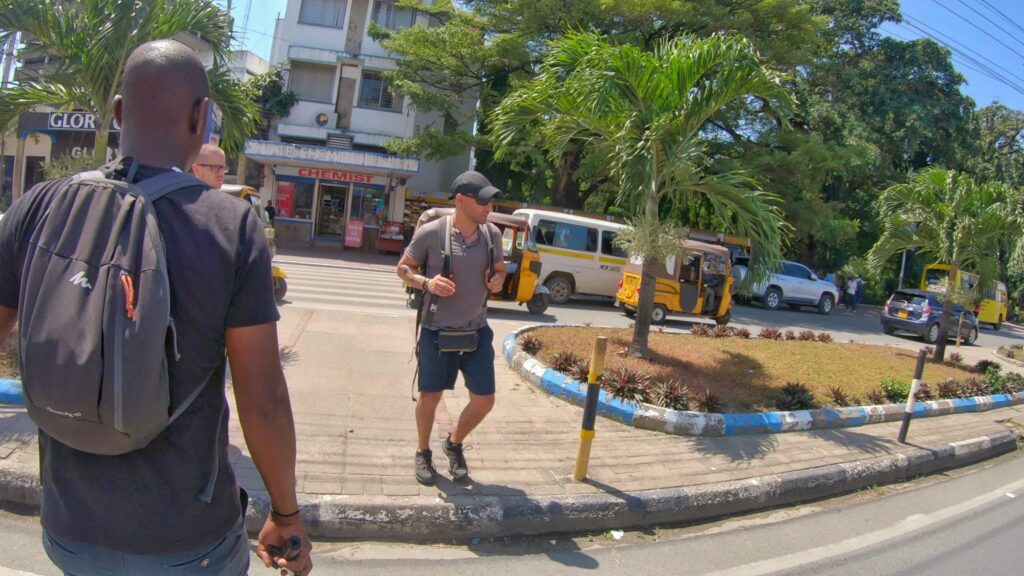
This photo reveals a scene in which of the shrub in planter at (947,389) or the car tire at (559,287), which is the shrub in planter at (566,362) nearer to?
the shrub in planter at (947,389)

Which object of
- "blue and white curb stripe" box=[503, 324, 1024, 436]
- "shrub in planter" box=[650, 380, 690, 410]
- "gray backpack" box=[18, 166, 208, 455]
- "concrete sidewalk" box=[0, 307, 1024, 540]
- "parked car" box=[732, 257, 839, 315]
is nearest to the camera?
"gray backpack" box=[18, 166, 208, 455]

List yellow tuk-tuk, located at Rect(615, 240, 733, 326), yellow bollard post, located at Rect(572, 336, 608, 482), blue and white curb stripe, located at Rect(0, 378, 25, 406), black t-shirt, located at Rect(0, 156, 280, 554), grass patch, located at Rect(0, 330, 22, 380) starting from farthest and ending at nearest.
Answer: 1. yellow tuk-tuk, located at Rect(615, 240, 733, 326)
2. grass patch, located at Rect(0, 330, 22, 380)
3. blue and white curb stripe, located at Rect(0, 378, 25, 406)
4. yellow bollard post, located at Rect(572, 336, 608, 482)
5. black t-shirt, located at Rect(0, 156, 280, 554)

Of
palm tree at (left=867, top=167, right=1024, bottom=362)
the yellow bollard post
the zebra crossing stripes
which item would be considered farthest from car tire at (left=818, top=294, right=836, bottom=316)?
the yellow bollard post

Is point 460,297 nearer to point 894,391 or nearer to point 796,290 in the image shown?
point 894,391

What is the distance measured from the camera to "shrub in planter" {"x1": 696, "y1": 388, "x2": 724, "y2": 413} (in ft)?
22.0

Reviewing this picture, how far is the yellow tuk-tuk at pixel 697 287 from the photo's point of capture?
14609mm

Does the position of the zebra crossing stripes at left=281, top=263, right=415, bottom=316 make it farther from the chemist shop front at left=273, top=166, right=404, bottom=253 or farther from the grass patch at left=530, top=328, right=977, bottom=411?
the chemist shop front at left=273, top=166, right=404, bottom=253

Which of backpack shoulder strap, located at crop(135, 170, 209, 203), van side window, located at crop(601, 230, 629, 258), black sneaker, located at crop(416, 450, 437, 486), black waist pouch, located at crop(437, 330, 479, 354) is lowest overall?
black sneaker, located at crop(416, 450, 437, 486)

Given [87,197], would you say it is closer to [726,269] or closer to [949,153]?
[726,269]

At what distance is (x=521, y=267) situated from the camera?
523 inches

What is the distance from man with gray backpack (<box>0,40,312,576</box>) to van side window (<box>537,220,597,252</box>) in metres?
14.3

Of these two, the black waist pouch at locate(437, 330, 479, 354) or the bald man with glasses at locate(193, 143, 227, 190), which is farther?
the bald man with glasses at locate(193, 143, 227, 190)

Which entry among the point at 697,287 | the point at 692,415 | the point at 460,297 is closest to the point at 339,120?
the point at 697,287

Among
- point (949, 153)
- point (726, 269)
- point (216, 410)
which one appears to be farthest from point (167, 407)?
point (949, 153)
